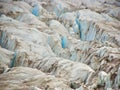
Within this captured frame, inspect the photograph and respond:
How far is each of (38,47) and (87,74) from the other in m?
8.62

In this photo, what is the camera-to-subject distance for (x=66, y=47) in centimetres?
3981

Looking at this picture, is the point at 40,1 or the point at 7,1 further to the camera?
the point at 40,1

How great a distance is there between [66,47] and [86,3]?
2360 centimetres

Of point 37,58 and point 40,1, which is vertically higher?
point 40,1

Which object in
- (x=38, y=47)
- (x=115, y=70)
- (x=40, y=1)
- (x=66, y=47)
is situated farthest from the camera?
(x=40, y=1)

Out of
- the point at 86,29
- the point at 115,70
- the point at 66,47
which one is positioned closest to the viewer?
the point at 115,70

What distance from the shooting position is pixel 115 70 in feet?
96.2

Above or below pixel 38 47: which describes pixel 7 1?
above

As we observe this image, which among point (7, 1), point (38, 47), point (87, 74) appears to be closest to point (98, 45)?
point (38, 47)

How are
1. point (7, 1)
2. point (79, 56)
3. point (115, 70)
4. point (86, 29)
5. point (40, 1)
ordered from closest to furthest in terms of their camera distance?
point (115, 70), point (79, 56), point (86, 29), point (7, 1), point (40, 1)

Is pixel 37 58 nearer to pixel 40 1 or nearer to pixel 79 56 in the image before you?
pixel 79 56

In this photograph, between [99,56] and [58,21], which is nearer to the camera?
[99,56]

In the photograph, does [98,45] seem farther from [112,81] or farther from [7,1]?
[7,1]

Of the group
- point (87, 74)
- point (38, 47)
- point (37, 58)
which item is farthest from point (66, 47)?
point (87, 74)
